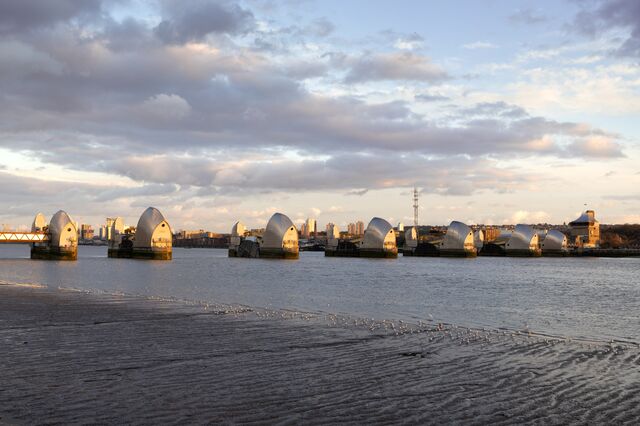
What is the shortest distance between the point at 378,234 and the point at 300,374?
138281 mm

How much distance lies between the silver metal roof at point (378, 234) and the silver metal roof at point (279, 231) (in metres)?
26.5

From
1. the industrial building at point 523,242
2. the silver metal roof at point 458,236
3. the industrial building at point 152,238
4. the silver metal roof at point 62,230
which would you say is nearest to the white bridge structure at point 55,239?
the silver metal roof at point 62,230

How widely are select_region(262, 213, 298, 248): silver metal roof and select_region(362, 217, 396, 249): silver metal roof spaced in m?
26.5

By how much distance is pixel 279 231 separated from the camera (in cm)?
13038

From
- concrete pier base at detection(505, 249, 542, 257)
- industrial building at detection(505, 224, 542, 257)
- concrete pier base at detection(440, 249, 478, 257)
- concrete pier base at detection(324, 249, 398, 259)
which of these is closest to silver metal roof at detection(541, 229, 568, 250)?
concrete pier base at detection(505, 249, 542, 257)

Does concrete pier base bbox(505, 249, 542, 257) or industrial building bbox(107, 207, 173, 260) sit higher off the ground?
industrial building bbox(107, 207, 173, 260)

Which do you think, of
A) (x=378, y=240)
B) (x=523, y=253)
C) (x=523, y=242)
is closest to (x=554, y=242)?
(x=523, y=242)

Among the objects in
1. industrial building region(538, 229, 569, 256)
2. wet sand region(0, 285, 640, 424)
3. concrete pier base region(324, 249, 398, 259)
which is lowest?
wet sand region(0, 285, 640, 424)

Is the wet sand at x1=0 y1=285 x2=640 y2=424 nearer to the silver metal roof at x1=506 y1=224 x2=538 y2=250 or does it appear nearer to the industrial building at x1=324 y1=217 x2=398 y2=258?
the industrial building at x1=324 y1=217 x2=398 y2=258

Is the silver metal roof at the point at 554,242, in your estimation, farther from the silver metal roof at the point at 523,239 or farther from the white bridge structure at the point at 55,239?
the white bridge structure at the point at 55,239

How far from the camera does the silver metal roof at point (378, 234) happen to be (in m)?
151

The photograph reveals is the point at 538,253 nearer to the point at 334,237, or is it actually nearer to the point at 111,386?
the point at 334,237

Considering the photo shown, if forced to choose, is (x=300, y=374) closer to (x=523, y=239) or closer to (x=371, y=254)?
(x=371, y=254)

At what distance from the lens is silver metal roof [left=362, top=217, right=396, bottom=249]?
151 meters
